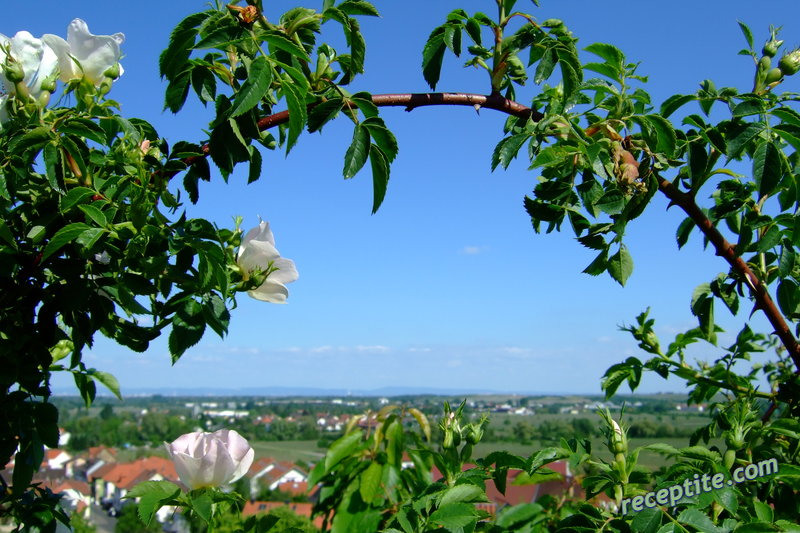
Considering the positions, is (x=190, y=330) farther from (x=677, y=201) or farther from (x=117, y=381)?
(x=677, y=201)

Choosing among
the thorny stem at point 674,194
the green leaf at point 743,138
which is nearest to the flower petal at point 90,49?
the thorny stem at point 674,194

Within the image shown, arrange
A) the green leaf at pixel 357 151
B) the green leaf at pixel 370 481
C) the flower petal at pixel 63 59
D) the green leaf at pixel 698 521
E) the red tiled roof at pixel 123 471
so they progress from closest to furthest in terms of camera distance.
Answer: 1. the green leaf at pixel 698 521
2. the green leaf at pixel 357 151
3. the flower petal at pixel 63 59
4. the green leaf at pixel 370 481
5. the red tiled roof at pixel 123 471

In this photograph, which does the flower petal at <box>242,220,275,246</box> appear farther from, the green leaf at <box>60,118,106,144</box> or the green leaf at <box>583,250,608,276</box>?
the green leaf at <box>583,250,608,276</box>

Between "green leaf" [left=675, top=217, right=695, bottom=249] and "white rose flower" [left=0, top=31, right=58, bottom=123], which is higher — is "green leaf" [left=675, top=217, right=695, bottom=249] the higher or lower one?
the lower one

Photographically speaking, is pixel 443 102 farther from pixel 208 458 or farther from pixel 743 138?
pixel 208 458

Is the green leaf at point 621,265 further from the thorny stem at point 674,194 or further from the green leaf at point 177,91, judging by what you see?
the green leaf at point 177,91

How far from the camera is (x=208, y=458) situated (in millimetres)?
1025

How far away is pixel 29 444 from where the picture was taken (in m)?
1.34

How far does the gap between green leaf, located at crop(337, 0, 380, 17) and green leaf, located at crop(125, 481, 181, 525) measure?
2.76 ft

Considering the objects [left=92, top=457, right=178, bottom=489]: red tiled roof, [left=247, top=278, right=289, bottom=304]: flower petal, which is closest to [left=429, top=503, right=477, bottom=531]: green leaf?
[left=247, top=278, right=289, bottom=304]: flower petal

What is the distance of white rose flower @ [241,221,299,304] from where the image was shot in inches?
44.6

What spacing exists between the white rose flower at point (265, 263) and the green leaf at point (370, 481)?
813 mm

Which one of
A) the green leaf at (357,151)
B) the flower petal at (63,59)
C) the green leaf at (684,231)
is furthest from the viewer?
the green leaf at (684,231)

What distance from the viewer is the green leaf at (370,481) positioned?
5.79 feet
